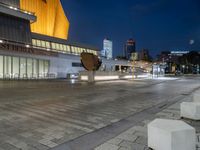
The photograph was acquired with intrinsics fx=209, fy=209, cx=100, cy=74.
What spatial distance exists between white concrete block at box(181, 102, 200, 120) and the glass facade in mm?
31909

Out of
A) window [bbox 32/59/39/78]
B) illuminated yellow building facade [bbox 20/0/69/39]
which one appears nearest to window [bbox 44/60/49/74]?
window [bbox 32/59/39/78]

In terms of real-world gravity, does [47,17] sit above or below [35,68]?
above

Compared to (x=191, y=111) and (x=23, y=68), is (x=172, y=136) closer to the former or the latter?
(x=191, y=111)

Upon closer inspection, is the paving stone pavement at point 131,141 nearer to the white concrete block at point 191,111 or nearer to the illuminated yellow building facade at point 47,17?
the white concrete block at point 191,111

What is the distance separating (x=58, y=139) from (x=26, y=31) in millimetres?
40027

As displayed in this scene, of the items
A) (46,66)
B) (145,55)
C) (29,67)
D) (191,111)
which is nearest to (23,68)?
(29,67)

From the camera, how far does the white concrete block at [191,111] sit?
271 inches

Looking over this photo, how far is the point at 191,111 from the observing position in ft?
22.9

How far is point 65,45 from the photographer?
172ft

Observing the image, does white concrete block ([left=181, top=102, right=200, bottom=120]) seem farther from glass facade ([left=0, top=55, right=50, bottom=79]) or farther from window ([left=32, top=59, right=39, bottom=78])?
window ([left=32, top=59, right=39, bottom=78])

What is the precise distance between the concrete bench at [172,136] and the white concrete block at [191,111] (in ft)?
9.98

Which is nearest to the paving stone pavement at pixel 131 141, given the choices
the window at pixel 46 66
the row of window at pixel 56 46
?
the window at pixel 46 66

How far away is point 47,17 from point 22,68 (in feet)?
76.7

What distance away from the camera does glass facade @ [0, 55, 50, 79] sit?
110 feet
